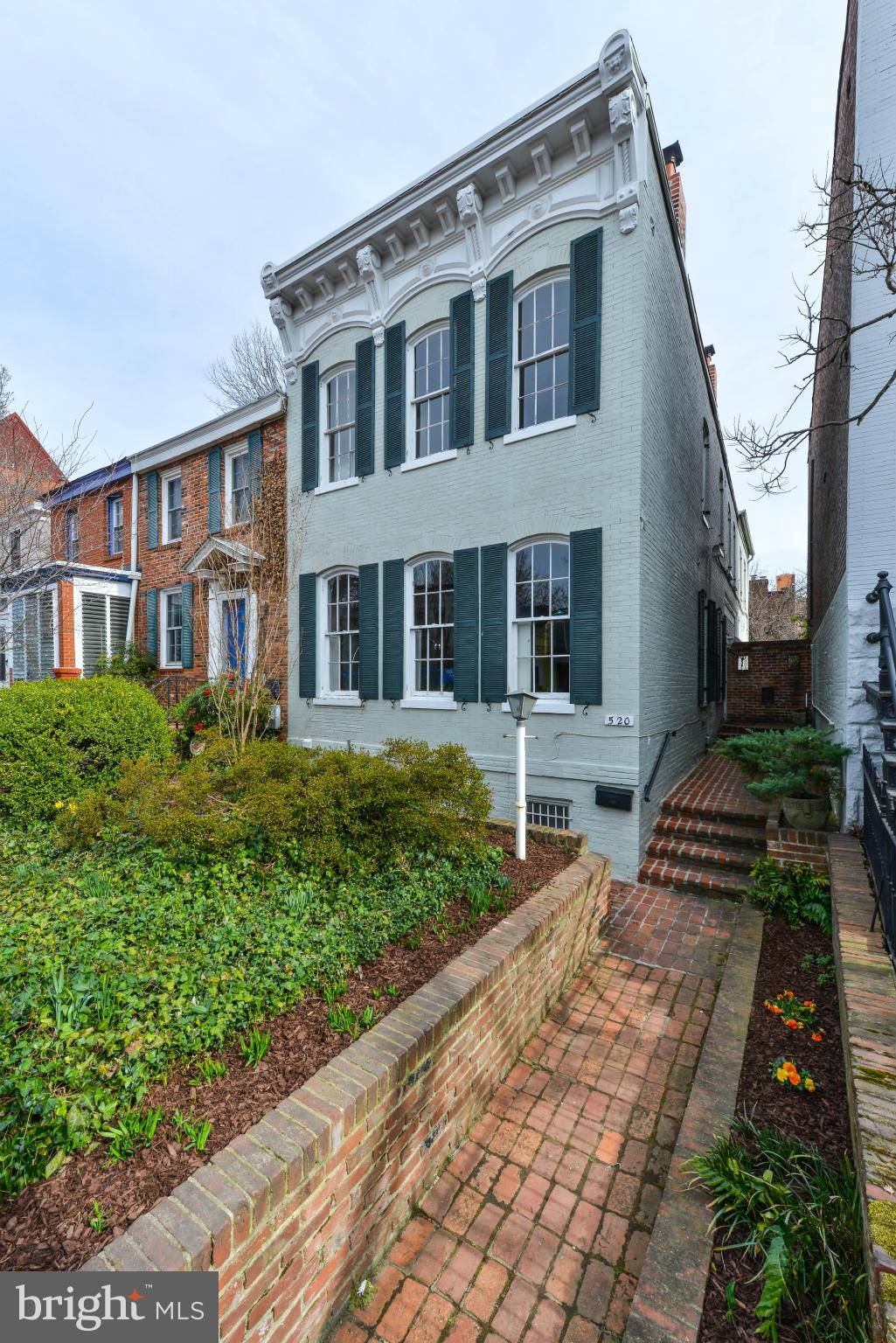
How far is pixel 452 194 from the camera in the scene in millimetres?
7355

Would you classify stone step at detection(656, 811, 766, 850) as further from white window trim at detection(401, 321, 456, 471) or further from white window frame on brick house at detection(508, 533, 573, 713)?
white window trim at detection(401, 321, 456, 471)

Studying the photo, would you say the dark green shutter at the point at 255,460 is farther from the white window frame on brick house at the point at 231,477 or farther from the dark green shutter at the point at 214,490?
the dark green shutter at the point at 214,490

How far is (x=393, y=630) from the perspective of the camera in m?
8.26

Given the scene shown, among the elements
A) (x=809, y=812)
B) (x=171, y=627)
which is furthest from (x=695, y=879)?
(x=171, y=627)

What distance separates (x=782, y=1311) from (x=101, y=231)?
13.1 metres

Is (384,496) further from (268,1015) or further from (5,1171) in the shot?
(5,1171)

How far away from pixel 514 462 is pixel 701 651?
5.37 meters

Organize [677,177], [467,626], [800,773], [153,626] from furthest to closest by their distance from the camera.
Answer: [153,626], [677,177], [467,626], [800,773]

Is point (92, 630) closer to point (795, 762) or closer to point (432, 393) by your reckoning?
point (432, 393)

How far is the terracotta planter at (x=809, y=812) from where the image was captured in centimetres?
543

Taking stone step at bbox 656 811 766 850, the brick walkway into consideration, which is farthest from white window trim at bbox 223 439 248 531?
the brick walkway

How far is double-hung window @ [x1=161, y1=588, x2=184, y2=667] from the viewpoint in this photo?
41.5ft

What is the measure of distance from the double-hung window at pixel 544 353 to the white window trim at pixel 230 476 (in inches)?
248

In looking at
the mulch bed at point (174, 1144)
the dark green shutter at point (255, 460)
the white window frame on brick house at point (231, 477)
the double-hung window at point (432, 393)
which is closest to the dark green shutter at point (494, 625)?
the double-hung window at point (432, 393)
